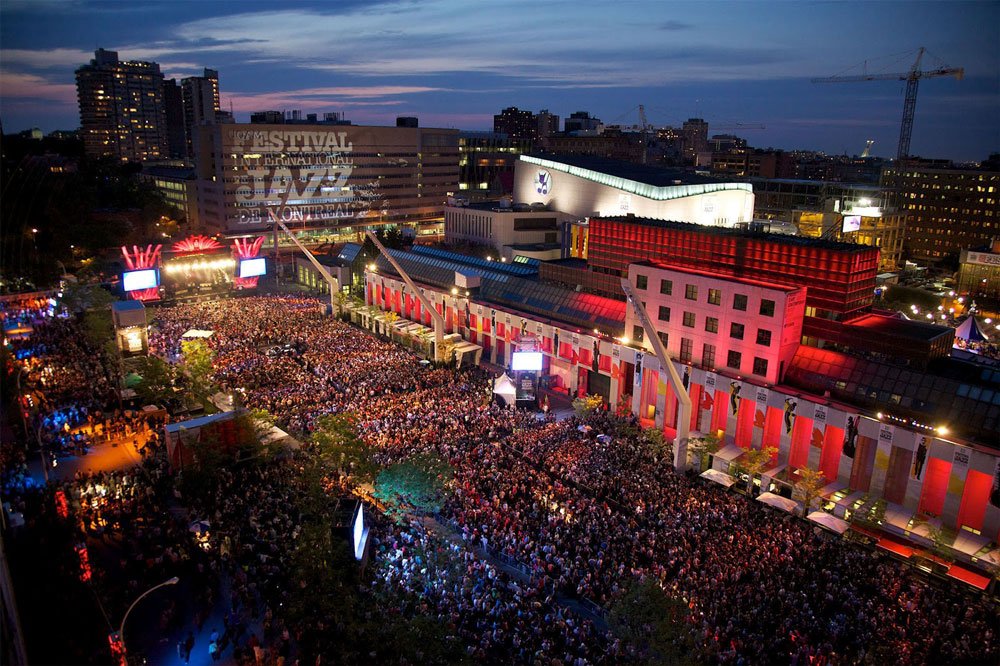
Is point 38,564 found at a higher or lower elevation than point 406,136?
lower

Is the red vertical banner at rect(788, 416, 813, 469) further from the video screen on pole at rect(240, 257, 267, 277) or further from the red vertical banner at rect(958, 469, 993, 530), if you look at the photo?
the video screen on pole at rect(240, 257, 267, 277)

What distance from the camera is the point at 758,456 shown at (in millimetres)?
34500

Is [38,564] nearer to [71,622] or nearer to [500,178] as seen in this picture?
[71,622]

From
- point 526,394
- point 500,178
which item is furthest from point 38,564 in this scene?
point 500,178

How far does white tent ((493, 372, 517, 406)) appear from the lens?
44250mm

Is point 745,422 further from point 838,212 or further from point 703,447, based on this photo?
point 838,212

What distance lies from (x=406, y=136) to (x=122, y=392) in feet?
371

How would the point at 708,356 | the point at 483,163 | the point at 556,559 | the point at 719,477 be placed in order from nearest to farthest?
the point at 556,559 < the point at 719,477 < the point at 708,356 < the point at 483,163

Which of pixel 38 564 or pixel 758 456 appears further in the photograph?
pixel 758 456

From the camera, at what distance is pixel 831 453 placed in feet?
116

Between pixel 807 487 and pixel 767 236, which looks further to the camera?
pixel 767 236

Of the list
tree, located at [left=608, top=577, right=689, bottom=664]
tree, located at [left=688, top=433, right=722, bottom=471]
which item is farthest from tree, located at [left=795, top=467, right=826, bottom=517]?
tree, located at [left=608, top=577, right=689, bottom=664]

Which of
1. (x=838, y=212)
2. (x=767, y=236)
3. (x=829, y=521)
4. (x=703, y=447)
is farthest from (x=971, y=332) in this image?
(x=838, y=212)

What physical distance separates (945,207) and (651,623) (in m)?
149
